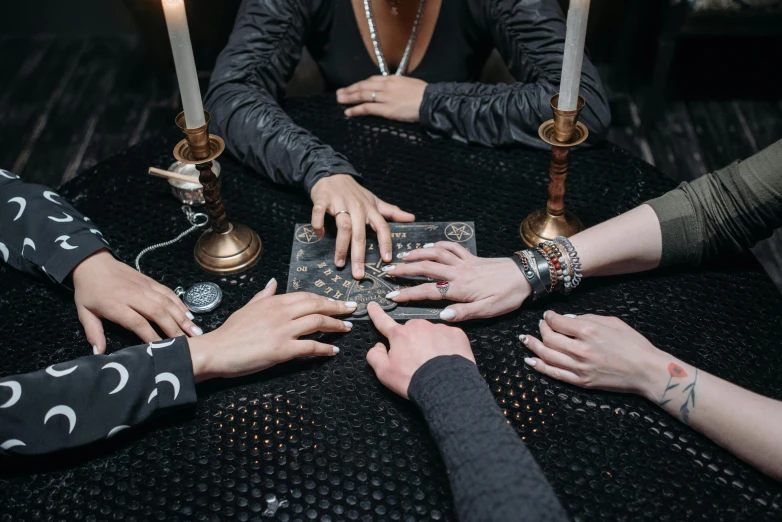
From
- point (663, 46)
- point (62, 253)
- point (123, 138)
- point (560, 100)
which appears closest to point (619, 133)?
point (663, 46)

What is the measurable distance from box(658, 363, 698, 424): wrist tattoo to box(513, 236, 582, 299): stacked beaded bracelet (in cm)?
24

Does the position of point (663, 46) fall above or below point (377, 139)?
below

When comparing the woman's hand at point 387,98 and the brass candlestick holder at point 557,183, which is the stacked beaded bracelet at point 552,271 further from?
the woman's hand at point 387,98

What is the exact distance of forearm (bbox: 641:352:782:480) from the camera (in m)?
1.03

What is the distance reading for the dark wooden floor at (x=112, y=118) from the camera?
9.30ft

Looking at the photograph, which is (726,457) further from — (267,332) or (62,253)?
(62,253)

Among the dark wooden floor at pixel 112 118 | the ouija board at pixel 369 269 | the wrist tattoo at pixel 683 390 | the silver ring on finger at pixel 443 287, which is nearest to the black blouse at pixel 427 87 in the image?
the ouija board at pixel 369 269

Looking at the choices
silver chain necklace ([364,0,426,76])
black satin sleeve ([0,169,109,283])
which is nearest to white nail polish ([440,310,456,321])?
black satin sleeve ([0,169,109,283])

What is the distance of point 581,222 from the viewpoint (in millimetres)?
1433

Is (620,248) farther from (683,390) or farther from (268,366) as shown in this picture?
(268,366)

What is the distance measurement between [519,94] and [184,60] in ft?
2.57

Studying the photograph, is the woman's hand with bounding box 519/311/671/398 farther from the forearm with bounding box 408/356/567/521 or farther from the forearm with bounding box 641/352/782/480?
the forearm with bounding box 408/356/567/521

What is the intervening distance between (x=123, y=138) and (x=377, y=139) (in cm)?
176

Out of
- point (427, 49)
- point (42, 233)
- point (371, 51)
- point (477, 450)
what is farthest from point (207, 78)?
point (477, 450)
